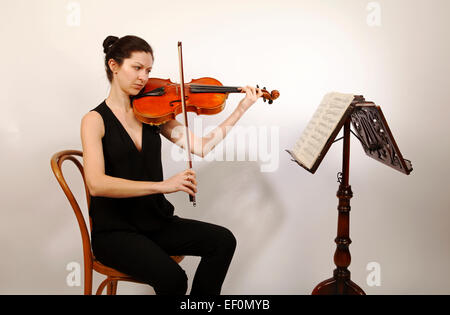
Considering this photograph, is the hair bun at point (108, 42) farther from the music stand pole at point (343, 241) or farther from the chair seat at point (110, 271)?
the music stand pole at point (343, 241)

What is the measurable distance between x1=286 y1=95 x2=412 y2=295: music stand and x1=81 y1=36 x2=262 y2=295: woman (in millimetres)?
364

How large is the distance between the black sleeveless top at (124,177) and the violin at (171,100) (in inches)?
3.8

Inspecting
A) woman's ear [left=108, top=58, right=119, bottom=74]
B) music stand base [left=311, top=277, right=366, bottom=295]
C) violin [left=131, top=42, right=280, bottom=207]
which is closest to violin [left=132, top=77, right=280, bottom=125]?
violin [left=131, top=42, right=280, bottom=207]

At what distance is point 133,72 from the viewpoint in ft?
4.72

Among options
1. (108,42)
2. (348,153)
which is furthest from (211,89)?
(348,153)

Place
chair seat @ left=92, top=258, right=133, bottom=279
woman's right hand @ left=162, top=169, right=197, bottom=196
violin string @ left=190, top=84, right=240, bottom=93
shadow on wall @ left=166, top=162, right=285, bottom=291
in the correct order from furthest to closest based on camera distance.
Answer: shadow on wall @ left=166, top=162, right=285, bottom=291 < violin string @ left=190, top=84, right=240, bottom=93 < chair seat @ left=92, top=258, right=133, bottom=279 < woman's right hand @ left=162, top=169, right=197, bottom=196

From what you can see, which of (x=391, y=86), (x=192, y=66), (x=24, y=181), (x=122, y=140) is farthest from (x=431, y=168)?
(x=24, y=181)

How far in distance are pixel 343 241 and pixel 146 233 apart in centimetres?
75

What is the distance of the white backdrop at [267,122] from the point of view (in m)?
2.02

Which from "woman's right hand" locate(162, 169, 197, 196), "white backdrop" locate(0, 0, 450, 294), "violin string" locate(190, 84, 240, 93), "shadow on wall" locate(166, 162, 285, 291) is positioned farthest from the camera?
"shadow on wall" locate(166, 162, 285, 291)

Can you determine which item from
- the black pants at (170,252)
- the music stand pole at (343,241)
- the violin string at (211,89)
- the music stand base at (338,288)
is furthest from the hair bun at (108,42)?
the music stand base at (338,288)

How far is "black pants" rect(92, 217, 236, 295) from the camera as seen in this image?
1.33 meters

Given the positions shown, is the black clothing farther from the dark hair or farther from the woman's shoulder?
the dark hair
